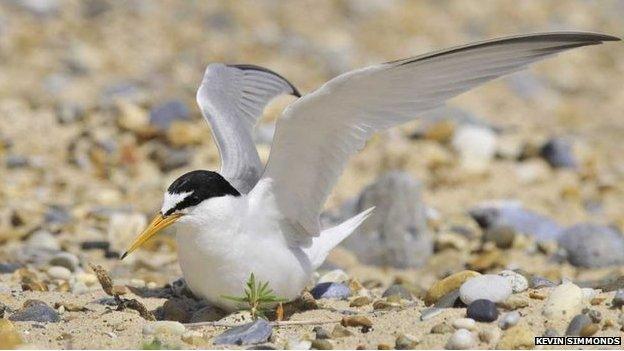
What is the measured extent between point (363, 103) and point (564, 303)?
1.16 m

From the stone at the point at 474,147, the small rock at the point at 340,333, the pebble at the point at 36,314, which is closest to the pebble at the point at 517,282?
the small rock at the point at 340,333

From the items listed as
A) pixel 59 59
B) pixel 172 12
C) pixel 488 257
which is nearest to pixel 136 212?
pixel 488 257

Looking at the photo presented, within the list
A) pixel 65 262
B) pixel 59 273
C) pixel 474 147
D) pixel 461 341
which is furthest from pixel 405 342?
pixel 474 147

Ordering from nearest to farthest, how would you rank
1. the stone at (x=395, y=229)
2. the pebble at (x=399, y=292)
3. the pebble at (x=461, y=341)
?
the pebble at (x=461, y=341), the pebble at (x=399, y=292), the stone at (x=395, y=229)

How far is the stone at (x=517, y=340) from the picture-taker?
423cm

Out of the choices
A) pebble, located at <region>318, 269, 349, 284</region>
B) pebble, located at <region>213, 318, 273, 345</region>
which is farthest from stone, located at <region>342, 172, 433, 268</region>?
pebble, located at <region>213, 318, 273, 345</region>

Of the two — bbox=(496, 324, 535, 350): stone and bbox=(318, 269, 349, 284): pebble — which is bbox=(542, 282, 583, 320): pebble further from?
bbox=(318, 269, 349, 284): pebble

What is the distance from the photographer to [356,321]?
4.60 meters

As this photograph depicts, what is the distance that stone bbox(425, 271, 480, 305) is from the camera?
16.1 feet

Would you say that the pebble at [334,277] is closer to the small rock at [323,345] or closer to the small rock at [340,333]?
the small rock at [340,333]

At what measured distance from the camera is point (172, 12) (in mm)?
13086

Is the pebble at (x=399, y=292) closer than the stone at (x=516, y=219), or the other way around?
the pebble at (x=399, y=292)

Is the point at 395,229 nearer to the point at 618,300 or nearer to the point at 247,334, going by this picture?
the point at 618,300

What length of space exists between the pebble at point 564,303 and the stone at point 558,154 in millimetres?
4508
